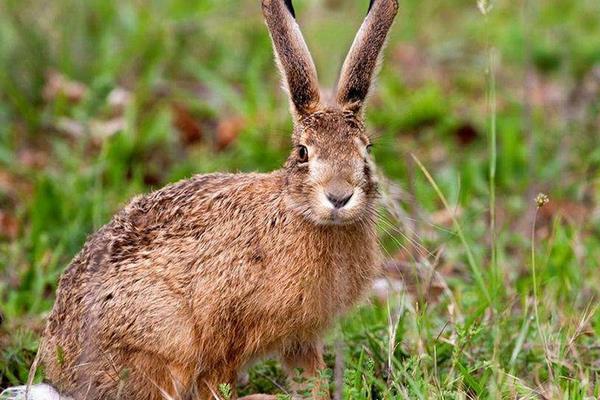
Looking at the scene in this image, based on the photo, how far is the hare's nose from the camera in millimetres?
4715

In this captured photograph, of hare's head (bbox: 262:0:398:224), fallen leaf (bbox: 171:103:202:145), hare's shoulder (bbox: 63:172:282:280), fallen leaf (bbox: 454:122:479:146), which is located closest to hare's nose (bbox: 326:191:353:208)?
hare's head (bbox: 262:0:398:224)

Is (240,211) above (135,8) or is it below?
below

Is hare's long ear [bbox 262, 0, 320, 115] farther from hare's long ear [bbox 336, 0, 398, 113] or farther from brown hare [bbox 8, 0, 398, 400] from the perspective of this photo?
hare's long ear [bbox 336, 0, 398, 113]

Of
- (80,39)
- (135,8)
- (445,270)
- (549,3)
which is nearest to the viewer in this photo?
(445,270)

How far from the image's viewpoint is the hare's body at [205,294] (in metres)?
5.00

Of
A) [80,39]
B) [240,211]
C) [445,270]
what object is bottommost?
[445,270]

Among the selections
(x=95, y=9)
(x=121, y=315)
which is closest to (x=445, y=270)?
(x=121, y=315)

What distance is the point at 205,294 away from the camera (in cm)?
504

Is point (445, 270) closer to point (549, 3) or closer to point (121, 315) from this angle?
point (121, 315)

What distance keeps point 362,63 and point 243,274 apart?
3.31 feet

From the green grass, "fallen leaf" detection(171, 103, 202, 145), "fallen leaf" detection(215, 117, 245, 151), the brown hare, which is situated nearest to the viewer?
the brown hare

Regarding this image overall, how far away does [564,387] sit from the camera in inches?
191

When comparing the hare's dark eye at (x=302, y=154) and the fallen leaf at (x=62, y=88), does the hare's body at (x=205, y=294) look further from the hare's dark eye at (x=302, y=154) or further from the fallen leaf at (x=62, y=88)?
the fallen leaf at (x=62, y=88)

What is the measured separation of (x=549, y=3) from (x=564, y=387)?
6.08 meters
